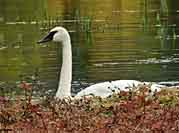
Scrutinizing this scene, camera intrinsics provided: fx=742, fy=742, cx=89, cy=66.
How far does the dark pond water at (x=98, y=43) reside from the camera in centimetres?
1942

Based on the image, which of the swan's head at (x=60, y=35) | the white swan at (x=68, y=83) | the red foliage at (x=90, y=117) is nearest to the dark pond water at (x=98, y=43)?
the swan's head at (x=60, y=35)

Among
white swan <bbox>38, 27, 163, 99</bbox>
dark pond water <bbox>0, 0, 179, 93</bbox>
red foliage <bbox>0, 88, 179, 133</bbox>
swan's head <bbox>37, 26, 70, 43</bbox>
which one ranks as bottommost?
dark pond water <bbox>0, 0, 179, 93</bbox>

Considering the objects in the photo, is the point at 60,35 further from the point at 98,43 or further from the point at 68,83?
the point at 98,43

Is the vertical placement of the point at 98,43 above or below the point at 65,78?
below

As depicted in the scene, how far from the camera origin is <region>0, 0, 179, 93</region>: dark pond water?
19422 millimetres

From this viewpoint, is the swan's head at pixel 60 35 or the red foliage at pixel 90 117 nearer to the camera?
the red foliage at pixel 90 117

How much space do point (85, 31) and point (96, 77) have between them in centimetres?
989

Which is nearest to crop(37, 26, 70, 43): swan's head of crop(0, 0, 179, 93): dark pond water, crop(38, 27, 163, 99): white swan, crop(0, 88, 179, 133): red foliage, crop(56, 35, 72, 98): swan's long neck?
crop(38, 27, 163, 99): white swan

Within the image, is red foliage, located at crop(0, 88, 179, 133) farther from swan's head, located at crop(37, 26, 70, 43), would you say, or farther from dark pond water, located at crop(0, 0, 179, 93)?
dark pond water, located at crop(0, 0, 179, 93)

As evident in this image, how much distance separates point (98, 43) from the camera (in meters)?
25.3

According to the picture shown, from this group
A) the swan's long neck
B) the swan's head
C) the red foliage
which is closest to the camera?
the red foliage

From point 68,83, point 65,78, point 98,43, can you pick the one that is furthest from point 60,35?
point 98,43

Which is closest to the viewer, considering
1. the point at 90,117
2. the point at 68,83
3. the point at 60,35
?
the point at 90,117

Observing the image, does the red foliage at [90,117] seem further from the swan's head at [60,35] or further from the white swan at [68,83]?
the swan's head at [60,35]
